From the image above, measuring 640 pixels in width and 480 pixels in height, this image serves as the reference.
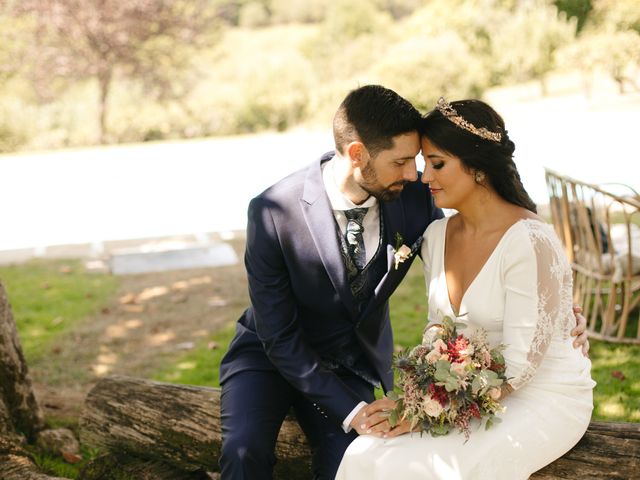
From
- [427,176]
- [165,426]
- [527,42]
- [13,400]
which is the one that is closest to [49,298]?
[13,400]

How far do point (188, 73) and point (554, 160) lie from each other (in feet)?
42.0

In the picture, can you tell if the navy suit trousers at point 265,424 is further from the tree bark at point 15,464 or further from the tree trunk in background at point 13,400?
the tree trunk in background at point 13,400

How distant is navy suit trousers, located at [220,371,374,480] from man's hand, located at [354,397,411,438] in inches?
6.7

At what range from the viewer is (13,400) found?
421 centimetres

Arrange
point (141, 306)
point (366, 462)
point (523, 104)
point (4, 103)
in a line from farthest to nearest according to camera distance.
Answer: point (523, 104) < point (4, 103) < point (141, 306) < point (366, 462)

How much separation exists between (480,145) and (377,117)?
1.38ft

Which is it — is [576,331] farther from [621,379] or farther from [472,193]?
[621,379]

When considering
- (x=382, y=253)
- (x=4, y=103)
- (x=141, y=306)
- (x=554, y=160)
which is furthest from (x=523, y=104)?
(x=382, y=253)

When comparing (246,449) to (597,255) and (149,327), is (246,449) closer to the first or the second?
(597,255)

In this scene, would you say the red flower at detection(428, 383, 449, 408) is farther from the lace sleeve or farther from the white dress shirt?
the white dress shirt

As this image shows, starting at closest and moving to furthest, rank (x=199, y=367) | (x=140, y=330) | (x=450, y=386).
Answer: (x=450, y=386), (x=199, y=367), (x=140, y=330)

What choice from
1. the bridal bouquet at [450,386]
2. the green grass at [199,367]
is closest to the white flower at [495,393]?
the bridal bouquet at [450,386]

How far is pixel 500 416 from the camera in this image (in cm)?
274

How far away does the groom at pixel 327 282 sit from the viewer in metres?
3.11
